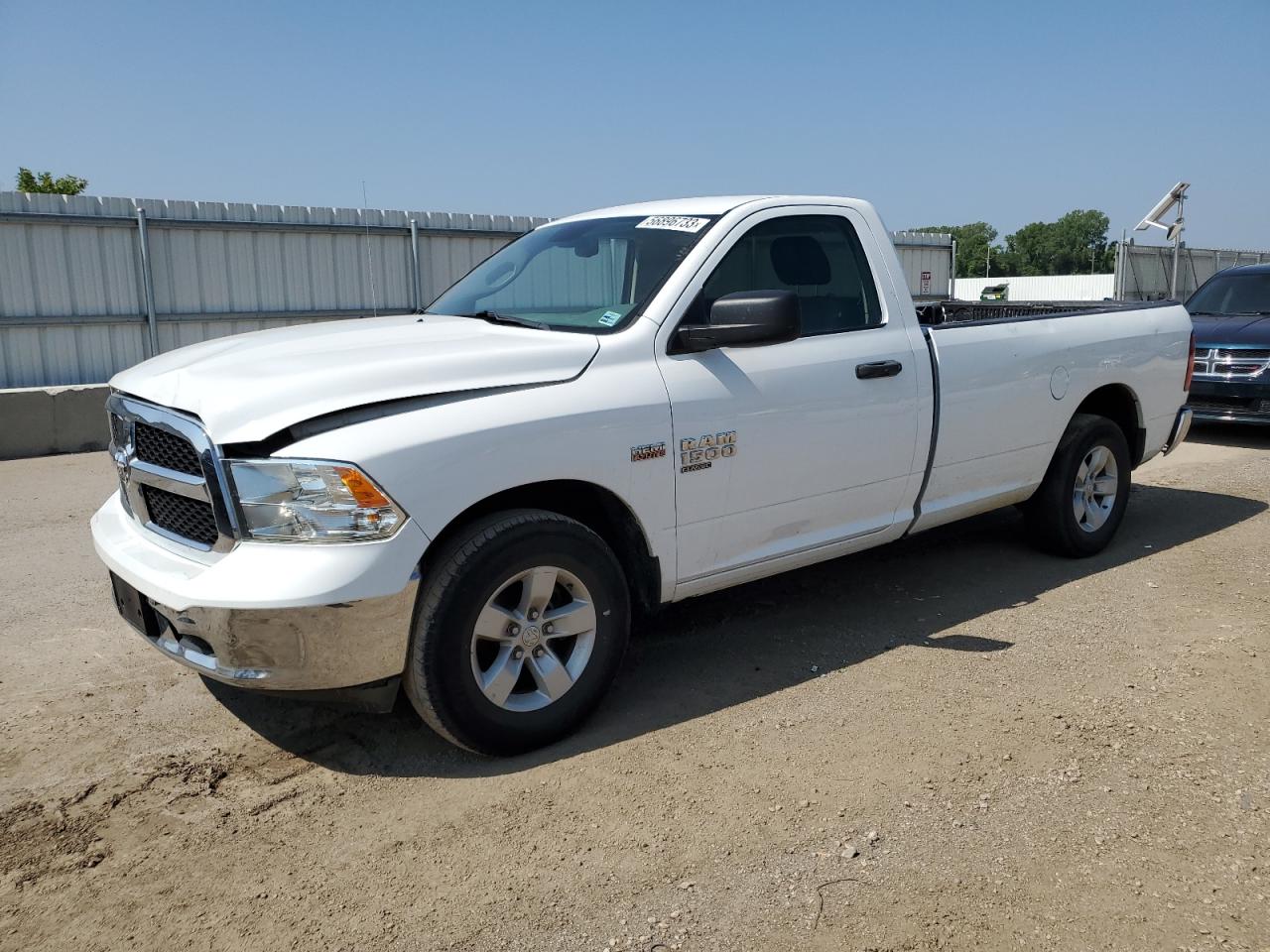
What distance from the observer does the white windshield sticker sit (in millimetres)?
4352

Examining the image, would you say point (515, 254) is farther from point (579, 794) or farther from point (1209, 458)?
point (1209, 458)

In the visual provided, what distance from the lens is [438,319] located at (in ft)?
15.2

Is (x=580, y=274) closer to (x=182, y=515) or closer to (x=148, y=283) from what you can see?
(x=182, y=515)

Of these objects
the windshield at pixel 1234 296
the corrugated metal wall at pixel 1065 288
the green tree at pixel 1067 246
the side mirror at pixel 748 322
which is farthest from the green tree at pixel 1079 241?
the side mirror at pixel 748 322

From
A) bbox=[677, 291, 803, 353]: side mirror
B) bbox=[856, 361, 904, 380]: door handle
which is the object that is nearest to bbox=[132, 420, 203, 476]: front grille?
bbox=[677, 291, 803, 353]: side mirror

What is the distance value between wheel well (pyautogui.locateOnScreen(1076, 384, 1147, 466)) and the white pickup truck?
941 millimetres

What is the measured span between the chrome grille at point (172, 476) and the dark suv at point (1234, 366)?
9962 millimetres

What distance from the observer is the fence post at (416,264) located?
14.4 metres

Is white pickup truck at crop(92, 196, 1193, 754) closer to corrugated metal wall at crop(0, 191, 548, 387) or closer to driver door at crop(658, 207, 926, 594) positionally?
driver door at crop(658, 207, 926, 594)

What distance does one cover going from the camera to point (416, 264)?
47.7 feet

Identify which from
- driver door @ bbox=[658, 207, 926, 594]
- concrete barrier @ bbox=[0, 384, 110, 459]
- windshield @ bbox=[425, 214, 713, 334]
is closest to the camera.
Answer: driver door @ bbox=[658, 207, 926, 594]

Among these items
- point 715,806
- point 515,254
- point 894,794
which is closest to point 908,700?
point 894,794

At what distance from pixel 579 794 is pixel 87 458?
8.43 metres

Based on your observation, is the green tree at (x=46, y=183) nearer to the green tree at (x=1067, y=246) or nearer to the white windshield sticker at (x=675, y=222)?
the white windshield sticker at (x=675, y=222)
